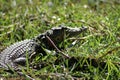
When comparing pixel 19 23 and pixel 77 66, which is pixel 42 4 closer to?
pixel 19 23

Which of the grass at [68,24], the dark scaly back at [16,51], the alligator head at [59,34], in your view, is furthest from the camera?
the alligator head at [59,34]

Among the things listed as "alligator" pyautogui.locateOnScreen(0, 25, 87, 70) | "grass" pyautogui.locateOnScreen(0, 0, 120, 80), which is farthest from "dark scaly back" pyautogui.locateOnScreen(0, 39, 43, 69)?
"grass" pyautogui.locateOnScreen(0, 0, 120, 80)

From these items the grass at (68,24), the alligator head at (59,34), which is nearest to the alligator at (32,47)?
the alligator head at (59,34)

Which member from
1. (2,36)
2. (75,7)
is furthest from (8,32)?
(75,7)

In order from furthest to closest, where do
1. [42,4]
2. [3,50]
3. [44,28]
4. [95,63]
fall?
1. [42,4]
2. [44,28]
3. [3,50]
4. [95,63]

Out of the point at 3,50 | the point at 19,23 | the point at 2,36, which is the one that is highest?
the point at 19,23

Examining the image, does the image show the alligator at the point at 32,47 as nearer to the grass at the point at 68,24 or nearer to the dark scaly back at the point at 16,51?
the dark scaly back at the point at 16,51

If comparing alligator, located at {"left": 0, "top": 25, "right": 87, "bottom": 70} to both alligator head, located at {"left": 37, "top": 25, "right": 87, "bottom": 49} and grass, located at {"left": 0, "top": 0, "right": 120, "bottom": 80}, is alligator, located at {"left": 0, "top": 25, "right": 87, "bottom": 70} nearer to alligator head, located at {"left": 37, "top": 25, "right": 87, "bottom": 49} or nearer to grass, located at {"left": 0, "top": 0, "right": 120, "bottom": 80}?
alligator head, located at {"left": 37, "top": 25, "right": 87, "bottom": 49}
